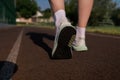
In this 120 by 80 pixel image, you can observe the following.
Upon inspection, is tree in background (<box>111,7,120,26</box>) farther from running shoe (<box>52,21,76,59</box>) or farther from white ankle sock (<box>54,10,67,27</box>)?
running shoe (<box>52,21,76,59</box>)

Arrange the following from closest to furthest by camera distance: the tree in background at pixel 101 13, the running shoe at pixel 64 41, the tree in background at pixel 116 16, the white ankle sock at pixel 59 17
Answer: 1. the running shoe at pixel 64 41
2. the white ankle sock at pixel 59 17
3. the tree in background at pixel 116 16
4. the tree in background at pixel 101 13

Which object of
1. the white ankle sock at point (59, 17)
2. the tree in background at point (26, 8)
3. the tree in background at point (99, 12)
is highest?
the white ankle sock at point (59, 17)

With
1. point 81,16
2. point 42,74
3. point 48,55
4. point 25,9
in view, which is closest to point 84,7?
point 81,16

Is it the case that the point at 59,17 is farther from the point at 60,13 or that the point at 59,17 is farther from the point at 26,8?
the point at 26,8

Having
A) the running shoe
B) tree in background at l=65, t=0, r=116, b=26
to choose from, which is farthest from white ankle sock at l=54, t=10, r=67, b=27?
tree in background at l=65, t=0, r=116, b=26

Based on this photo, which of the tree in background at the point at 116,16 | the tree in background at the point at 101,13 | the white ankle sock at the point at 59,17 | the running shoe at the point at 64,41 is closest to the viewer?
the running shoe at the point at 64,41

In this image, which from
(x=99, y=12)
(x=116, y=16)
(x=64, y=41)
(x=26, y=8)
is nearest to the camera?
(x=64, y=41)

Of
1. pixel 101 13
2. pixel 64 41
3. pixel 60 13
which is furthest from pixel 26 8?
pixel 64 41

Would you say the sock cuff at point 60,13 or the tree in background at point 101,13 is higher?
the sock cuff at point 60,13

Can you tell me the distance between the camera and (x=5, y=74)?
285 cm

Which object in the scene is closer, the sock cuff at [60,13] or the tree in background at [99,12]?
the sock cuff at [60,13]

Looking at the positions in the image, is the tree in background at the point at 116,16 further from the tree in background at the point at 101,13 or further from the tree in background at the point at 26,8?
the tree in background at the point at 26,8

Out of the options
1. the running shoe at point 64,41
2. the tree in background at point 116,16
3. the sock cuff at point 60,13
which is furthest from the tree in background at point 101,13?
the running shoe at point 64,41

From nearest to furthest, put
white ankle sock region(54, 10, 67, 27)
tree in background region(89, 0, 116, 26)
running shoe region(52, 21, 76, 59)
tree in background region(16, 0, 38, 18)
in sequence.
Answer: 1. running shoe region(52, 21, 76, 59)
2. white ankle sock region(54, 10, 67, 27)
3. tree in background region(89, 0, 116, 26)
4. tree in background region(16, 0, 38, 18)
